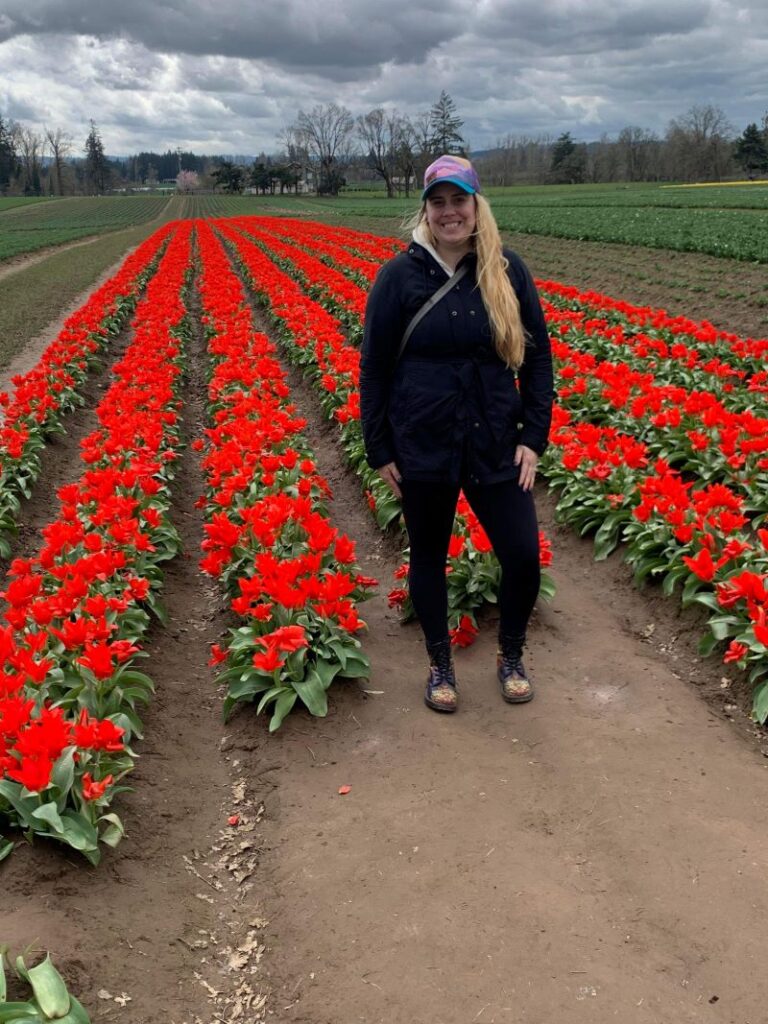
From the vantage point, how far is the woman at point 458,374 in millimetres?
3359

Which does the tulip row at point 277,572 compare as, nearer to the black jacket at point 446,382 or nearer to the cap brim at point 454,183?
the black jacket at point 446,382

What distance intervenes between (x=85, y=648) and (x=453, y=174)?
2703 millimetres

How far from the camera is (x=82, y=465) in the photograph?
9.03 metres

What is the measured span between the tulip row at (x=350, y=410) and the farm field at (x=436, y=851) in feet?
1.19

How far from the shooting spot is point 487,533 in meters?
3.91

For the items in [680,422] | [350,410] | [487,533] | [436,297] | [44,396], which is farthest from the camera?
[44,396]

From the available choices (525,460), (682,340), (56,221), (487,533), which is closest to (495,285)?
(525,460)

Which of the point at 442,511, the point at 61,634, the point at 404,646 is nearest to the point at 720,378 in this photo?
the point at 404,646

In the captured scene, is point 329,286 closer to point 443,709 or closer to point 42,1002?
point 443,709

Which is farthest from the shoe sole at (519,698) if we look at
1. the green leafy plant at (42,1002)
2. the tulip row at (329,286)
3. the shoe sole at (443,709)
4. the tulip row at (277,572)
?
the tulip row at (329,286)

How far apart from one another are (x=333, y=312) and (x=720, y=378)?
29.5 ft

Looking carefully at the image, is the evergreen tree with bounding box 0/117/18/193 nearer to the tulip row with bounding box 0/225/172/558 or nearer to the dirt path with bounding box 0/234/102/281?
the dirt path with bounding box 0/234/102/281

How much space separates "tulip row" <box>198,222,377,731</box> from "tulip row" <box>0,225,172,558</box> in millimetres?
1915

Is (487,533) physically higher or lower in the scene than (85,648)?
higher
